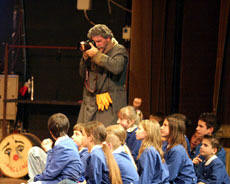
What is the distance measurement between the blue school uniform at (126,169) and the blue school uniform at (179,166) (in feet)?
2.10

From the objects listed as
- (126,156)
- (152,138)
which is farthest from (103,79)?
(126,156)

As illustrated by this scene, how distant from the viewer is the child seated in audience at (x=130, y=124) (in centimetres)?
436

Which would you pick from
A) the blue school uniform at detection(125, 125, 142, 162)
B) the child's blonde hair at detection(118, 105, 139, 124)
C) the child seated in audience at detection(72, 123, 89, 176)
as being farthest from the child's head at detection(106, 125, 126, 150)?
the blue school uniform at detection(125, 125, 142, 162)

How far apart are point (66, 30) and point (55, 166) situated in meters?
4.25

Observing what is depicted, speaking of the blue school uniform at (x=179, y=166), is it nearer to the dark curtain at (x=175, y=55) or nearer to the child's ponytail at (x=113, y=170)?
A: the child's ponytail at (x=113, y=170)

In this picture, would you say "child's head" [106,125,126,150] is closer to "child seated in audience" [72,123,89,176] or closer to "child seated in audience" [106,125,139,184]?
"child seated in audience" [106,125,139,184]

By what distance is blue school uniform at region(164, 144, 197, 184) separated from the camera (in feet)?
13.4

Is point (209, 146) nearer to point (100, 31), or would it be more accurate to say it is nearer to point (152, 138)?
point (152, 138)

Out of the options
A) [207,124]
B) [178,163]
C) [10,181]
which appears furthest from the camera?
[10,181]

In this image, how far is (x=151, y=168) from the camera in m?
3.70

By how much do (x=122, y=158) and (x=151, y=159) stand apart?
0.27 m

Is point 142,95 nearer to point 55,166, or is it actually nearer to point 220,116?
point 220,116

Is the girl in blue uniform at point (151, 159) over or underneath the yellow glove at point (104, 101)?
underneath

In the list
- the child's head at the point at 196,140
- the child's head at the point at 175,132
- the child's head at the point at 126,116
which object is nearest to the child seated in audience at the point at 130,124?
the child's head at the point at 126,116
